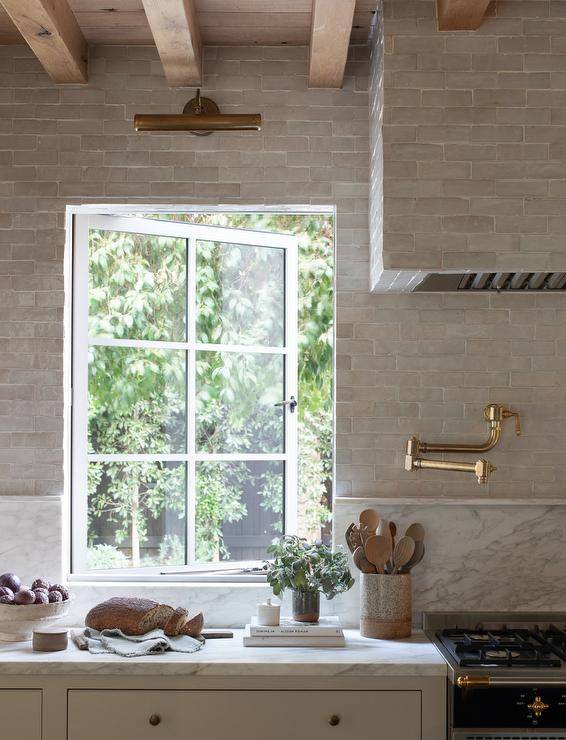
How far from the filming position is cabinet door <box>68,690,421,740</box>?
2490 millimetres

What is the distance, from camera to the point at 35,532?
301cm

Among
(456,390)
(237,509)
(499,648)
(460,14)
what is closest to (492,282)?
(456,390)

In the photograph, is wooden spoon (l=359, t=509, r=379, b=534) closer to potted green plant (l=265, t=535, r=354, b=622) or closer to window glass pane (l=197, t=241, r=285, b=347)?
potted green plant (l=265, t=535, r=354, b=622)

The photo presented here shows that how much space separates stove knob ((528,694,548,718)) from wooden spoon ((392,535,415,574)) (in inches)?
24.1

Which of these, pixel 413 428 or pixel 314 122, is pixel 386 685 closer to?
pixel 413 428

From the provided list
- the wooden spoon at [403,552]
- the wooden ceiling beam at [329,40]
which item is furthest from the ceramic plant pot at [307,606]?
the wooden ceiling beam at [329,40]

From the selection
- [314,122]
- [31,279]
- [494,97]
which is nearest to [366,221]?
[314,122]

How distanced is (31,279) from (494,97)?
1.68 metres

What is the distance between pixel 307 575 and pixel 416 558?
1.23 ft

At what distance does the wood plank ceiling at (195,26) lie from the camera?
2626 millimetres

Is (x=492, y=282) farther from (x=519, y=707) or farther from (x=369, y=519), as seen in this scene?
(x=519, y=707)

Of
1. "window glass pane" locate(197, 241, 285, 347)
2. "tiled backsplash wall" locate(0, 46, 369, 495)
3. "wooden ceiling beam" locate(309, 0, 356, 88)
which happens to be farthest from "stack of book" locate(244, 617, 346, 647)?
"wooden ceiling beam" locate(309, 0, 356, 88)

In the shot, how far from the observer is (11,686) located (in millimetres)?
2494

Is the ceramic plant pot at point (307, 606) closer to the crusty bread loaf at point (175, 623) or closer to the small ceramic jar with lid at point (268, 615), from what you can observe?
the small ceramic jar with lid at point (268, 615)
